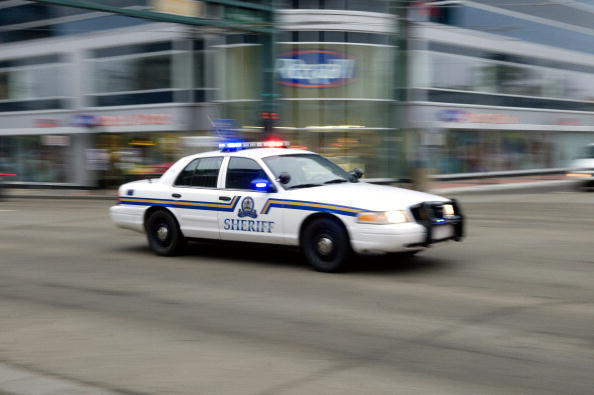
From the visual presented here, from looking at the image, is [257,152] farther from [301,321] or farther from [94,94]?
[94,94]

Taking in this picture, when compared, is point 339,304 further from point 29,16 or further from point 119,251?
point 29,16

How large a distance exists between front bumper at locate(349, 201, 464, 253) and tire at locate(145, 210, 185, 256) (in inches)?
121

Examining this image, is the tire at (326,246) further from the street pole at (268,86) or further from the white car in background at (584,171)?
the white car in background at (584,171)

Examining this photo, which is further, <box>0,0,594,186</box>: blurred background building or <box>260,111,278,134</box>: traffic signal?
<box>0,0,594,186</box>: blurred background building

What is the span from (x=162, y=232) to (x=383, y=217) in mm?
3754

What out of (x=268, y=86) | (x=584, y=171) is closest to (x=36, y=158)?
(x=268, y=86)

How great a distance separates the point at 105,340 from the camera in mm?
6121

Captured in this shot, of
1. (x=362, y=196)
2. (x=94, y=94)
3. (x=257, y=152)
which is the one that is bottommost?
(x=362, y=196)

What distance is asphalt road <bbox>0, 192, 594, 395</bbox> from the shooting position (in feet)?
16.3

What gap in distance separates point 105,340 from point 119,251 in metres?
5.62

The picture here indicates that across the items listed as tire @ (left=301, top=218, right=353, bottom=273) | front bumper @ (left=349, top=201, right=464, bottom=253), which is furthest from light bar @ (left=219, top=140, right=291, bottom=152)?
front bumper @ (left=349, top=201, right=464, bottom=253)

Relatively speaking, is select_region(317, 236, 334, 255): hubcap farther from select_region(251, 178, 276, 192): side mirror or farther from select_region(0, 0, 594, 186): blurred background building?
select_region(0, 0, 594, 186): blurred background building

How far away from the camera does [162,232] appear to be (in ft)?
35.4

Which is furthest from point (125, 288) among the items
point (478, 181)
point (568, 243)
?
point (478, 181)
